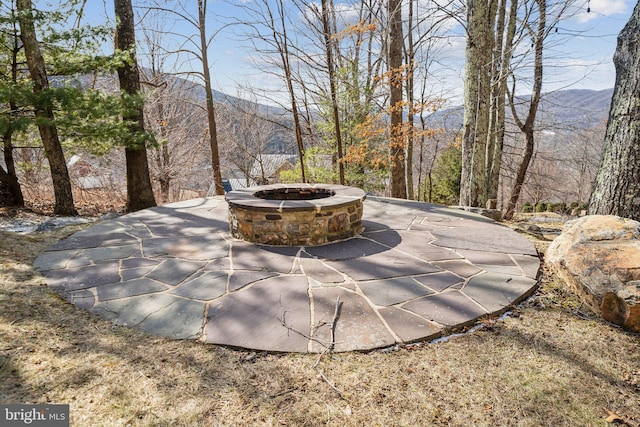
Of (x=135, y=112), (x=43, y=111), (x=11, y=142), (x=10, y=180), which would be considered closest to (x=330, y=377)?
(x=135, y=112)

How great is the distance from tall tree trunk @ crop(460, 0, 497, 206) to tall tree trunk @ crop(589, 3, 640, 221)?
6.41 feet

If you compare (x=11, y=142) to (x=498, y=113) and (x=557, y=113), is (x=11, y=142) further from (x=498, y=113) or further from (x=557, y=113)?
(x=557, y=113)

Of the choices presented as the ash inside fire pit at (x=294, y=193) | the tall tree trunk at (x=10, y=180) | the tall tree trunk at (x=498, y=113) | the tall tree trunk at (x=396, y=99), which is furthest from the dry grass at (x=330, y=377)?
the tall tree trunk at (x=498, y=113)

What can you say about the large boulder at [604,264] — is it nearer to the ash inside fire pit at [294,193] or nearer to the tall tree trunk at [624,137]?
the tall tree trunk at [624,137]

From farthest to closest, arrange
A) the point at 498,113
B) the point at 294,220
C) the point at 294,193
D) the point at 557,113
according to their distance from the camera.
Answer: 1. the point at 557,113
2. the point at 498,113
3. the point at 294,193
4. the point at 294,220

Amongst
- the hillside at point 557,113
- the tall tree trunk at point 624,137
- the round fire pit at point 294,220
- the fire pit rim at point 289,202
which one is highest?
the hillside at point 557,113

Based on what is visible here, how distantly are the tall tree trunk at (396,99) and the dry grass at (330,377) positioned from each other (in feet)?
19.4

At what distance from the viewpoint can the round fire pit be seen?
3639mm

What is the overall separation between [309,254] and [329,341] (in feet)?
4.92

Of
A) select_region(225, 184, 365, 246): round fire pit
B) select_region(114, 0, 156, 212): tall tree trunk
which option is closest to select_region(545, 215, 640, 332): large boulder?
select_region(225, 184, 365, 246): round fire pit

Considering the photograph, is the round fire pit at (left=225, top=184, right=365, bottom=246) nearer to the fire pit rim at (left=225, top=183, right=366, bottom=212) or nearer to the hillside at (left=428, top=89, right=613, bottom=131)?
the fire pit rim at (left=225, top=183, right=366, bottom=212)

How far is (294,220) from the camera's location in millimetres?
3678

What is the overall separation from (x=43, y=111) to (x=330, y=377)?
6338 millimetres

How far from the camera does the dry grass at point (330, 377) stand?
4.97ft
